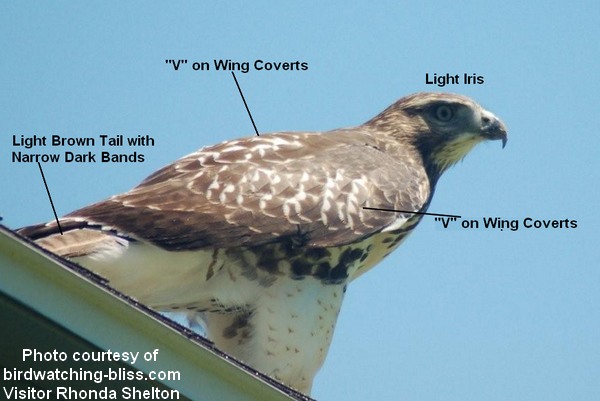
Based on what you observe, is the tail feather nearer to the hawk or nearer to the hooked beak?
the hawk

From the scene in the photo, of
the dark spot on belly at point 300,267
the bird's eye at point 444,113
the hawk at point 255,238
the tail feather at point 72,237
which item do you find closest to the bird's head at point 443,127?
the bird's eye at point 444,113

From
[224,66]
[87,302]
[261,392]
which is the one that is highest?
[224,66]

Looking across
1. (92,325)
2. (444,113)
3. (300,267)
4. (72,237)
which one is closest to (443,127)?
(444,113)

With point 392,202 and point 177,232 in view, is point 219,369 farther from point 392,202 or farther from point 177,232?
point 392,202

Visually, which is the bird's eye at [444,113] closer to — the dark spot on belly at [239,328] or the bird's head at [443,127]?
the bird's head at [443,127]

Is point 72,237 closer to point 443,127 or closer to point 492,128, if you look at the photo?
point 443,127

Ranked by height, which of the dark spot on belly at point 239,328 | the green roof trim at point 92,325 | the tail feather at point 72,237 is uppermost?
the tail feather at point 72,237

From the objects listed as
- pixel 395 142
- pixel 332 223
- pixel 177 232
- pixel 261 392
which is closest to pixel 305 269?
→ pixel 332 223

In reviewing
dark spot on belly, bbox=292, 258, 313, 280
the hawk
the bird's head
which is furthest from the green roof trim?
the bird's head
